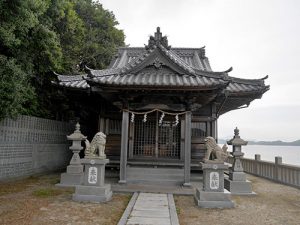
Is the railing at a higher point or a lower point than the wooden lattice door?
lower

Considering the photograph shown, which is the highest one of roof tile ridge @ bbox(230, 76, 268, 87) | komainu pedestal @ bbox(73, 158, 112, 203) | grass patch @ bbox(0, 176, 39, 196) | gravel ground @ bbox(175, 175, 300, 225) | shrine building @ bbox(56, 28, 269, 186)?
roof tile ridge @ bbox(230, 76, 268, 87)

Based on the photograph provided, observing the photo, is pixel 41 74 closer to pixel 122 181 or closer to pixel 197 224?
pixel 122 181

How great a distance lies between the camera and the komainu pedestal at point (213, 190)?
27.6ft

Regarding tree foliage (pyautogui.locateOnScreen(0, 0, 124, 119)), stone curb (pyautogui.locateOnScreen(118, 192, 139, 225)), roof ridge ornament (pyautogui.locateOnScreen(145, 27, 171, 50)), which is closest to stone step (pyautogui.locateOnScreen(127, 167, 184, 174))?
stone curb (pyautogui.locateOnScreen(118, 192, 139, 225))

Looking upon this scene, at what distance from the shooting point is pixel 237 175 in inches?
422

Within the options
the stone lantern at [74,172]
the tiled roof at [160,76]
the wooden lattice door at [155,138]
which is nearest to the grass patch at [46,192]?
the stone lantern at [74,172]

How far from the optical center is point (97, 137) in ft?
31.2

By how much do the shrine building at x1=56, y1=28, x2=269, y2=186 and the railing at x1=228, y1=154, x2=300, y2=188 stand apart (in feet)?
12.4

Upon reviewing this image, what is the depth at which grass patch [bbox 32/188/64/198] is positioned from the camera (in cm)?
930

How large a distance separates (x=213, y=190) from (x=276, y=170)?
7410 millimetres

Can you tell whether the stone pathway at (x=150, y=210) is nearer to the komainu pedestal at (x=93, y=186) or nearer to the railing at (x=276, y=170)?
the komainu pedestal at (x=93, y=186)

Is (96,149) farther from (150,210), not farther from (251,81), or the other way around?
(251,81)

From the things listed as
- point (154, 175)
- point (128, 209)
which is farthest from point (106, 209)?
point (154, 175)

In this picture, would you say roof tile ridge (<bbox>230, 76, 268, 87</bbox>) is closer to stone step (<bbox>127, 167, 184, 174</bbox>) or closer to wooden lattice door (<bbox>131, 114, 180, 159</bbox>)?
wooden lattice door (<bbox>131, 114, 180, 159</bbox>)
